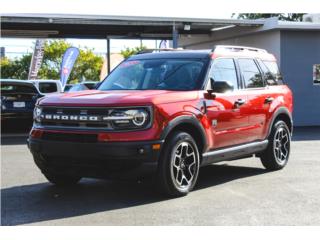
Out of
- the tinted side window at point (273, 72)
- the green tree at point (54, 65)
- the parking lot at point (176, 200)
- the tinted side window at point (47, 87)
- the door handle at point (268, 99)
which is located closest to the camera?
the parking lot at point (176, 200)

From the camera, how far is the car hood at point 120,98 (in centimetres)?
649

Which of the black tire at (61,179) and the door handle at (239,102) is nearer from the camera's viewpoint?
the black tire at (61,179)

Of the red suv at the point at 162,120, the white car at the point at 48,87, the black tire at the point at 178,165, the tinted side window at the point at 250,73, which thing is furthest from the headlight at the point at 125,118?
the white car at the point at 48,87

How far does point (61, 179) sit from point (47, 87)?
1187 centimetres

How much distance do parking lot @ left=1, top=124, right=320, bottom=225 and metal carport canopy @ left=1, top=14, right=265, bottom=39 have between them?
343 inches

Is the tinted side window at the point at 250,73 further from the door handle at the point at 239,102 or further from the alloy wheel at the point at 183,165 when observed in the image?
the alloy wheel at the point at 183,165

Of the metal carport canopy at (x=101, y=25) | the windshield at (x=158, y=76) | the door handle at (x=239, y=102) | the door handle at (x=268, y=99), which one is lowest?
the door handle at (x=268, y=99)

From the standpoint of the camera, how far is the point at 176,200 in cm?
670

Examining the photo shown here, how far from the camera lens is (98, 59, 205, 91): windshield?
748cm

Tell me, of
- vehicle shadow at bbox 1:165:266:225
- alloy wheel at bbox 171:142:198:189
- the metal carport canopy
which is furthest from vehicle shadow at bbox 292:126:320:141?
Answer: alloy wheel at bbox 171:142:198:189

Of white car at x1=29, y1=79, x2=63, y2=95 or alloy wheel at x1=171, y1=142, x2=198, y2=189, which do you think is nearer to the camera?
alloy wheel at x1=171, y1=142, x2=198, y2=189

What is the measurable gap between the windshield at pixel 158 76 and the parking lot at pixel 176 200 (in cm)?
137

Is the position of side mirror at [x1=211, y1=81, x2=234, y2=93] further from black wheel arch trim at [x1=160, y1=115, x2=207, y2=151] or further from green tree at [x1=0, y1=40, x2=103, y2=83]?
green tree at [x1=0, y1=40, x2=103, y2=83]
